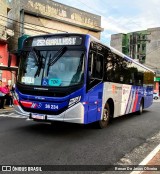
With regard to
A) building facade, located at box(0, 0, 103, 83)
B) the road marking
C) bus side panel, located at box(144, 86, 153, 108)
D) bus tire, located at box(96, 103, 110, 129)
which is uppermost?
building facade, located at box(0, 0, 103, 83)

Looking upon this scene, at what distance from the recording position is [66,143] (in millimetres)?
7875

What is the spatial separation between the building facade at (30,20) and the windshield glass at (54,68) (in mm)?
15976

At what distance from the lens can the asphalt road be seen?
6.32 meters

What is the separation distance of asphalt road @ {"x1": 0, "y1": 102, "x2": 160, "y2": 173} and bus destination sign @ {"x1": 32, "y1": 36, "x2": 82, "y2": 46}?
2.82 m

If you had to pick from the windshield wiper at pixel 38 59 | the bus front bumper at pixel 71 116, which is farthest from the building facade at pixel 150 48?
the bus front bumper at pixel 71 116

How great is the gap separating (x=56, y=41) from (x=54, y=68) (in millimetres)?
909

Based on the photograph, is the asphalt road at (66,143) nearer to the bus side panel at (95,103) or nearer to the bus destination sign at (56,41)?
the bus side panel at (95,103)

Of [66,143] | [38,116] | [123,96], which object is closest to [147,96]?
[123,96]

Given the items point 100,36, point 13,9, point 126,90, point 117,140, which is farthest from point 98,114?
point 100,36

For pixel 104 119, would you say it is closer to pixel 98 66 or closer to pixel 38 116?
pixel 98 66

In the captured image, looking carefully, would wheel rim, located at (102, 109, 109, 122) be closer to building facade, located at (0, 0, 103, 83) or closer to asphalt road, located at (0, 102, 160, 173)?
asphalt road, located at (0, 102, 160, 173)

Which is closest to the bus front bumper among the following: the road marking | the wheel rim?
the road marking

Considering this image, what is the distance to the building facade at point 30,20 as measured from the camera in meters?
24.6

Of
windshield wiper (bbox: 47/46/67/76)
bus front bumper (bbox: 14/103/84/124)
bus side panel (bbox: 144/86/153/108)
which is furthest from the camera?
bus side panel (bbox: 144/86/153/108)
